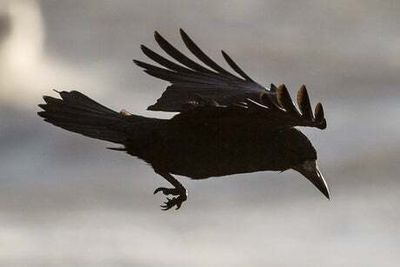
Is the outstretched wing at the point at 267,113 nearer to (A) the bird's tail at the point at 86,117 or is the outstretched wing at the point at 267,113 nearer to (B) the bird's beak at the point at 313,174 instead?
(B) the bird's beak at the point at 313,174

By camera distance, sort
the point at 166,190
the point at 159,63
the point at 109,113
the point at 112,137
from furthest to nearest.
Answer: the point at 159,63
the point at 109,113
the point at 112,137
the point at 166,190

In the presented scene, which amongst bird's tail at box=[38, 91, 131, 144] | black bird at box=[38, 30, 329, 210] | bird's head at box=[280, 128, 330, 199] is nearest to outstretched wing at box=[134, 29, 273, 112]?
bird's tail at box=[38, 91, 131, 144]

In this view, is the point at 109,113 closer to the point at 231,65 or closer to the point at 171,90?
the point at 171,90

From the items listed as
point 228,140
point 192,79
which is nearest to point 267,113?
point 228,140

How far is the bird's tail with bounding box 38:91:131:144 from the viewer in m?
3.90

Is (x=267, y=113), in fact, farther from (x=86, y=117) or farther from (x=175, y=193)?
(x=86, y=117)

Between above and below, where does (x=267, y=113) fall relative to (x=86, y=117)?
below

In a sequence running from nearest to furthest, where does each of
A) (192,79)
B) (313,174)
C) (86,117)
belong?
(313,174) < (86,117) < (192,79)

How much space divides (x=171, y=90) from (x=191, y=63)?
0.29 metres

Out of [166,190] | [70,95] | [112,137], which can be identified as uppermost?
[70,95]

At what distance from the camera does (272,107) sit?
3344 mm

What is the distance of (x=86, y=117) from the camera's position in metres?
4.10

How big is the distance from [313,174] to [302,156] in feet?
0.24

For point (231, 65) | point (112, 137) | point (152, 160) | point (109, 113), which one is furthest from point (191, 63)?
point (152, 160)
